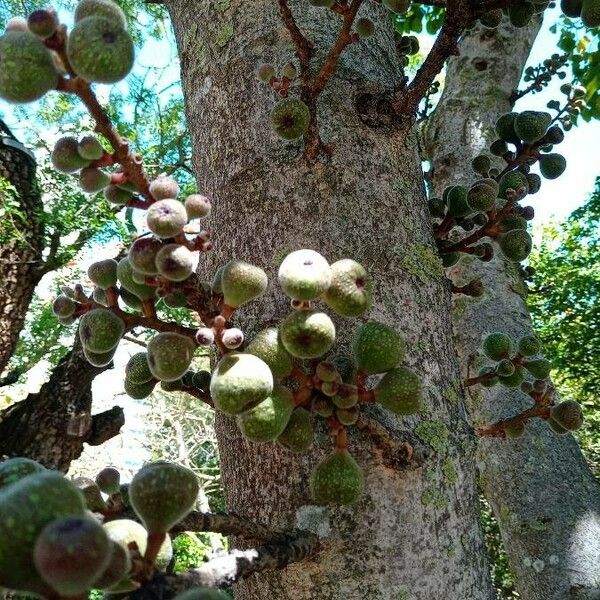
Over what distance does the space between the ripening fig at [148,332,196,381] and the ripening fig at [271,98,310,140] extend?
497mm

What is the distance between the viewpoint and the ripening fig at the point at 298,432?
3.52ft

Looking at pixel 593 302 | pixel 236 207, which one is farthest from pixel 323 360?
pixel 593 302

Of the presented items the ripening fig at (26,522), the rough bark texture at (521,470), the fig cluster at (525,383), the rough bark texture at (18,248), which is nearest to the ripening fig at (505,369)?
the fig cluster at (525,383)

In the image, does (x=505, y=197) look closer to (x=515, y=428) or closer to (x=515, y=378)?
(x=515, y=378)

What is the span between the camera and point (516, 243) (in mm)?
1644

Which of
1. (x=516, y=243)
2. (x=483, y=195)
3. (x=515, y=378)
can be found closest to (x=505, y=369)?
(x=515, y=378)

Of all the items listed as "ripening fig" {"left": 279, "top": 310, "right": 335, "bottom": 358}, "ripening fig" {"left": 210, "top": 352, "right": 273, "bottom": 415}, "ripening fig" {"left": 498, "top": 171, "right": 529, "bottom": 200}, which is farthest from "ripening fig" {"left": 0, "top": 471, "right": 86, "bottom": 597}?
"ripening fig" {"left": 498, "top": 171, "right": 529, "bottom": 200}

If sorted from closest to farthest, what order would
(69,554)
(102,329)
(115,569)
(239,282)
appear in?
1. (69,554)
2. (115,569)
3. (239,282)
4. (102,329)

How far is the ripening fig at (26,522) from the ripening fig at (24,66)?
0.58 m

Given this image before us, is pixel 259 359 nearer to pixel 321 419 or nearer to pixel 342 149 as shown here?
pixel 321 419

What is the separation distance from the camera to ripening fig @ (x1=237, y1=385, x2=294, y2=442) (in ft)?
3.15

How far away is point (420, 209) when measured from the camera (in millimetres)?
1499

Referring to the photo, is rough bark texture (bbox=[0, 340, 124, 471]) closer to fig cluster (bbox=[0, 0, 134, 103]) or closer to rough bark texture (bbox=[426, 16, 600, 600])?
rough bark texture (bbox=[426, 16, 600, 600])

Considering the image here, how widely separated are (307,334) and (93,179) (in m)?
0.46
